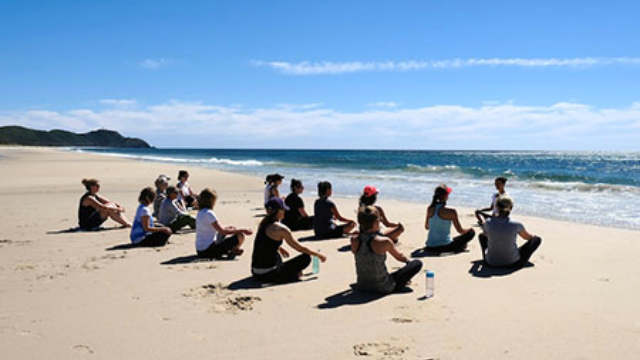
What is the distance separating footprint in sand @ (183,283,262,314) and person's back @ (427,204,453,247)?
11.8 ft

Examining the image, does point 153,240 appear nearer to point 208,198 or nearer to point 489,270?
point 208,198

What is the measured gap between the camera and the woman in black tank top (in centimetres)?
605

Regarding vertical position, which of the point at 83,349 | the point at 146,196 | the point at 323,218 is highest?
the point at 146,196

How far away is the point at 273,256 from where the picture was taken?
6223 mm

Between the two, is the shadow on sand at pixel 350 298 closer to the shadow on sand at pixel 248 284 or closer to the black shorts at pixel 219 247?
the shadow on sand at pixel 248 284

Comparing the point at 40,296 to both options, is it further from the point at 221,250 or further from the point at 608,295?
the point at 608,295

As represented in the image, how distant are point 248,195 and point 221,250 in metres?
→ 10.3

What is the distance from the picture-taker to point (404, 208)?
1405 cm

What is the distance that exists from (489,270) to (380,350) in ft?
10.9

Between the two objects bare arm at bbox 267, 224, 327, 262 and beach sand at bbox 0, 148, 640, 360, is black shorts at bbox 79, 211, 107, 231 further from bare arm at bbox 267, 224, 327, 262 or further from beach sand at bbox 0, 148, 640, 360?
bare arm at bbox 267, 224, 327, 262

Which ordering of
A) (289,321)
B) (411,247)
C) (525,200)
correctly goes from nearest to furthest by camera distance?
1. (289,321)
2. (411,247)
3. (525,200)

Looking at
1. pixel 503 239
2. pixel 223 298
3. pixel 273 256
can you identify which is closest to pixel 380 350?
pixel 223 298

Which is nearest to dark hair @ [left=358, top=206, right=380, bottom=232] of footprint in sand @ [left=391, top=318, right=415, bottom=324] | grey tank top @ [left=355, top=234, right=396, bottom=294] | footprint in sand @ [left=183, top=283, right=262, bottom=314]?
grey tank top @ [left=355, top=234, right=396, bottom=294]

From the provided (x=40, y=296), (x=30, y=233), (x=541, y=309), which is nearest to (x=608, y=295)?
(x=541, y=309)
